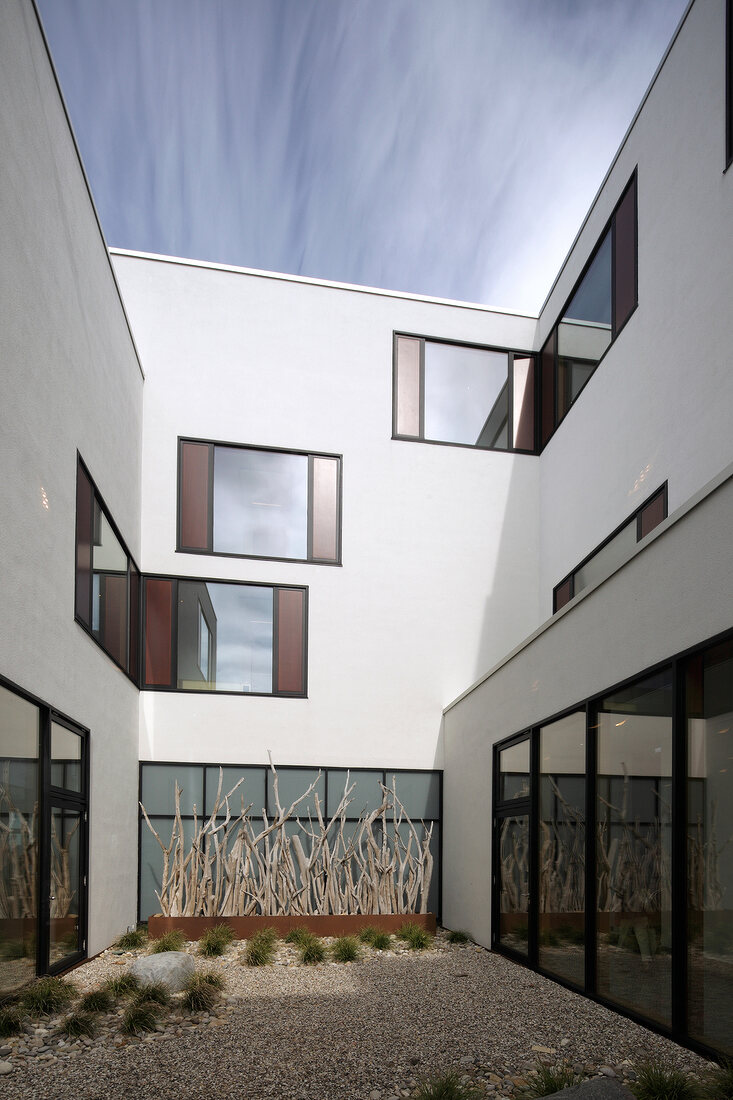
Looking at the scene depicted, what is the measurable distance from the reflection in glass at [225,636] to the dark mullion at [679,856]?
6597mm

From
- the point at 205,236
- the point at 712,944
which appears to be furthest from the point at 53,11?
the point at 712,944

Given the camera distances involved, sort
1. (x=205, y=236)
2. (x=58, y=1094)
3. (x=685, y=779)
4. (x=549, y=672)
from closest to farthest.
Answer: (x=58, y=1094), (x=685, y=779), (x=549, y=672), (x=205, y=236)

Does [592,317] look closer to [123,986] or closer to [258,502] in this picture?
[258,502]

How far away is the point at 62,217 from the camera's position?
7.20 meters

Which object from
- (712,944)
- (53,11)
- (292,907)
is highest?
(53,11)

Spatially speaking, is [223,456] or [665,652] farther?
[223,456]

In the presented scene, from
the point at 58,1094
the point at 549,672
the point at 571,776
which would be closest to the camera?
the point at 58,1094

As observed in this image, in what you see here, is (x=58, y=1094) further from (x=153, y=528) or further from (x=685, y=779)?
(x=153, y=528)

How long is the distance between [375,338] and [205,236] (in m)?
3.07

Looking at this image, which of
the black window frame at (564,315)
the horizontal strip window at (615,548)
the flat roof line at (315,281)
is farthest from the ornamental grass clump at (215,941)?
the flat roof line at (315,281)

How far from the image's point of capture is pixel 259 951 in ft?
26.0

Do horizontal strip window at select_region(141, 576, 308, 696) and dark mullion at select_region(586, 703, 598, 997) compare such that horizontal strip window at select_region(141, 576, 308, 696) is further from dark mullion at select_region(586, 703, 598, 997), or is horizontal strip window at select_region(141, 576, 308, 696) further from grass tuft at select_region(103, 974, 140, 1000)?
dark mullion at select_region(586, 703, 598, 997)

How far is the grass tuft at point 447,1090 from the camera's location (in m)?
4.00

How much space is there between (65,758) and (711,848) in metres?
5.27
